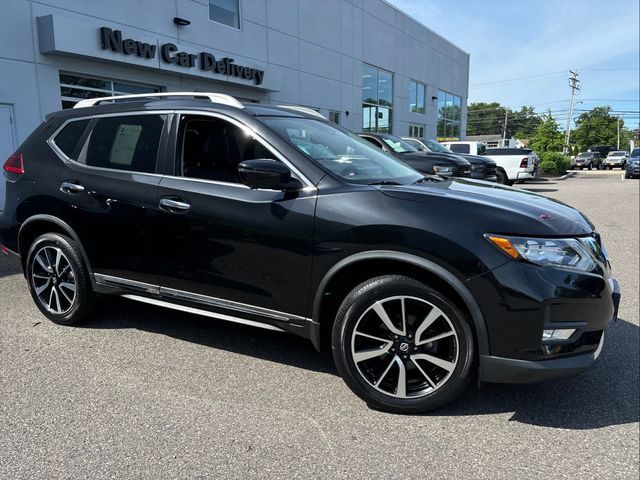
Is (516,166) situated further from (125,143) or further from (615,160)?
(615,160)

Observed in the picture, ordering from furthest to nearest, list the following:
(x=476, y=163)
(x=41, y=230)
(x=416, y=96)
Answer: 1. (x=416, y=96)
2. (x=476, y=163)
3. (x=41, y=230)

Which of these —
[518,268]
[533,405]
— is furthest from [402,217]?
[533,405]

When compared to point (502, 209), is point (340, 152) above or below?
above

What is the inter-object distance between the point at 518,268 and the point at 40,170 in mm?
3683

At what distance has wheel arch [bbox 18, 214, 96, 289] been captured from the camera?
387cm

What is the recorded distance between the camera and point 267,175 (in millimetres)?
2920

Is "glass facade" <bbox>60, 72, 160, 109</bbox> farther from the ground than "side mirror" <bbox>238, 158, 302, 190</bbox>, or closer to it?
farther from the ground

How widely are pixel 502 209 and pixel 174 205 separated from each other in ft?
6.77

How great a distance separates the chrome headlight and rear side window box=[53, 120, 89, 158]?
3.25m

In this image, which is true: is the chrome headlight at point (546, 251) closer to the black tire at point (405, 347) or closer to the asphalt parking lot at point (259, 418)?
the black tire at point (405, 347)

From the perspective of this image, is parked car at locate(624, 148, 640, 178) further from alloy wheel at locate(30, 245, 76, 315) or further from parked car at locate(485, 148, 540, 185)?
alloy wheel at locate(30, 245, 76, 315)

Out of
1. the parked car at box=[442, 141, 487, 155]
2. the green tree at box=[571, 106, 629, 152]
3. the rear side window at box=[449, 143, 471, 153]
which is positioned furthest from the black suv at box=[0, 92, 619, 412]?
the green tree at box=[571, 106, 629, 152]

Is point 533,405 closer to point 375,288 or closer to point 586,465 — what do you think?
point 586,465

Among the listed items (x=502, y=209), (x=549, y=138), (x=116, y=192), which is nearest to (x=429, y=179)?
(x=502, y=209)
